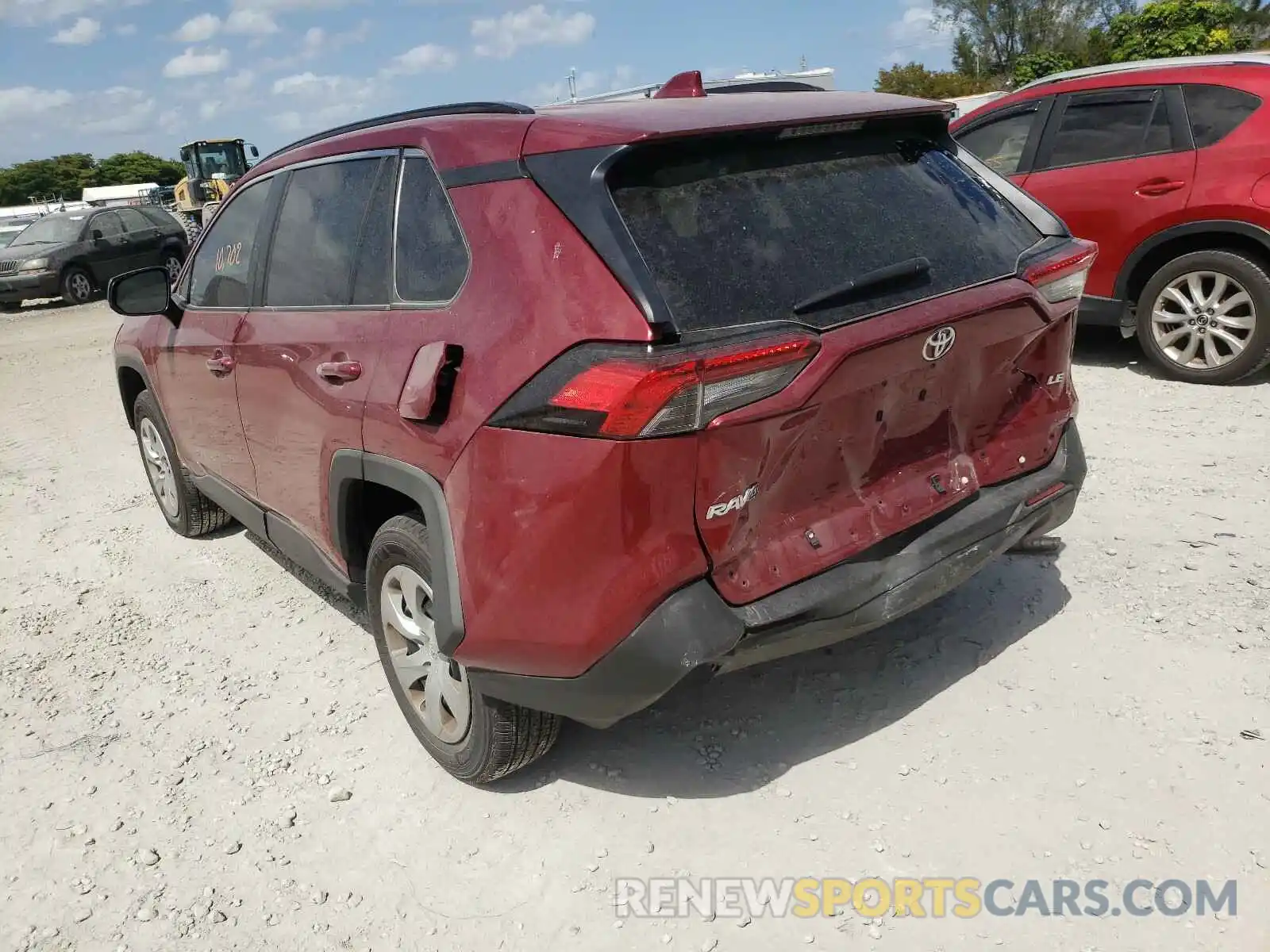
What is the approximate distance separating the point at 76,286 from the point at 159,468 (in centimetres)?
1416

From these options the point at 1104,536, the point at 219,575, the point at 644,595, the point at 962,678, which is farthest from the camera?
the point at 219,575

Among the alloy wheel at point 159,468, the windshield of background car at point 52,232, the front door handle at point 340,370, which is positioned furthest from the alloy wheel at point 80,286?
the front door handle at point 340,370

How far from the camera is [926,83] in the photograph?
124ft

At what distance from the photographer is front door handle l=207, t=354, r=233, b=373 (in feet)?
11.9

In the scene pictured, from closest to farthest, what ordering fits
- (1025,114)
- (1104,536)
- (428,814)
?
(428,814), (1104,536), (1025,114)

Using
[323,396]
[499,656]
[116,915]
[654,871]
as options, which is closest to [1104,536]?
[654,871]

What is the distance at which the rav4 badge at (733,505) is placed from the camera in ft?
7.14

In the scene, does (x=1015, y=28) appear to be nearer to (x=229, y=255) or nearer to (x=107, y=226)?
(x=107, y=226)

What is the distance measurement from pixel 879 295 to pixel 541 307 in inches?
32.4

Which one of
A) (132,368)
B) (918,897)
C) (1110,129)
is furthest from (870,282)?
(1110,129)

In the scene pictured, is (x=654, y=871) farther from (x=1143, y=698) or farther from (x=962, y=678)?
(x=1143, y=698)

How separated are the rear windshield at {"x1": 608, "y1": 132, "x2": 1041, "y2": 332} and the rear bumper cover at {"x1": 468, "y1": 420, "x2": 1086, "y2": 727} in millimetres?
631

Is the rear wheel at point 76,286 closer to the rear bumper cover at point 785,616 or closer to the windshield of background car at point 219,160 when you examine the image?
the windshield of background car at point 219,160

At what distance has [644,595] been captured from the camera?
7.13 feet
